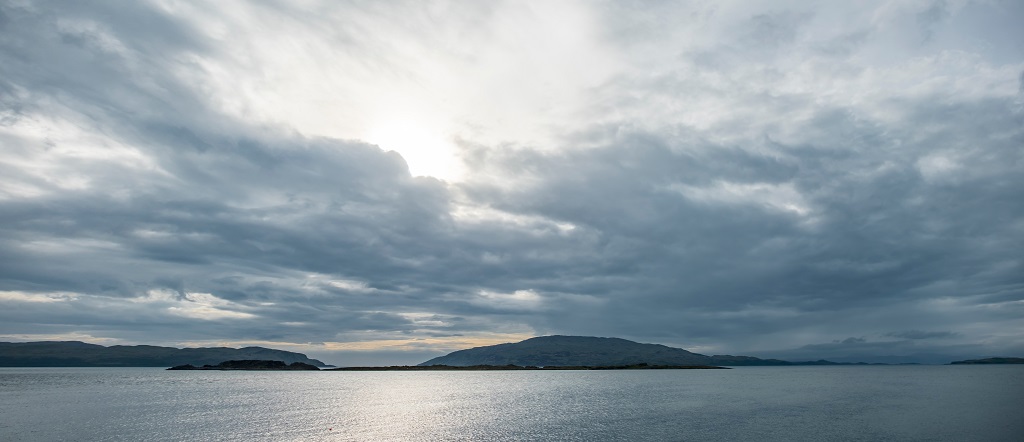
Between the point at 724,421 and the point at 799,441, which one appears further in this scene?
the point at 724,421

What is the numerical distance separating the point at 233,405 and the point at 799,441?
340 feet

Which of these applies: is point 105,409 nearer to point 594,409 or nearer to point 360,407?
point 360,407

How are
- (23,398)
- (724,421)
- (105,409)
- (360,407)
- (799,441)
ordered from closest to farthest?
(799,441)
(724,421)
(105,409)
(360,407)
(23,398)

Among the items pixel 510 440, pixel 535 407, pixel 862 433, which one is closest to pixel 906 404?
pixel 862 433

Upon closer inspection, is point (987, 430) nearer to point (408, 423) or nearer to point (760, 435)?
point (760, 435)

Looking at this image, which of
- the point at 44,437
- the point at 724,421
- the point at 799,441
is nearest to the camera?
the point at 799,441

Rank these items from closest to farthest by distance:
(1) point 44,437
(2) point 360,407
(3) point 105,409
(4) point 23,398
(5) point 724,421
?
(1) point 44,437, (5) point 724,421, (3) point 105,409, (2) point 360,407, (4) point 23,398

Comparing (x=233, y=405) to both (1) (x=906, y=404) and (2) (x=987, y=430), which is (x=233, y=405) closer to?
(2) (x=987, y=430)

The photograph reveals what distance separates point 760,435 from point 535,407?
161 ft

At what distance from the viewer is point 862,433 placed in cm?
6881

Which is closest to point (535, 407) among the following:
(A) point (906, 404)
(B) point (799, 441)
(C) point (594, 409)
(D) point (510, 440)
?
(C) point (594, 409)

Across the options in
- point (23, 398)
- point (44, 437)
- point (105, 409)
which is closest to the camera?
point (44, 437)

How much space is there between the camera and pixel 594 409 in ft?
337

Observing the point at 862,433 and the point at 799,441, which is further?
the point at 862,433
